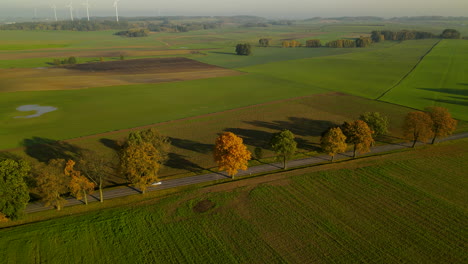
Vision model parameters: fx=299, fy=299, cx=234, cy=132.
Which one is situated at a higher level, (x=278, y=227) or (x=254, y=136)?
(x=254, y=136)

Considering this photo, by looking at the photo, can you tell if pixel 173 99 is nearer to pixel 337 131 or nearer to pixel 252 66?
pixel 337 131

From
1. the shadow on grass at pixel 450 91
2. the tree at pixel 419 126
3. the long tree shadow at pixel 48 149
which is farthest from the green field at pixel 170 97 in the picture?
the tree at pixel 419 126

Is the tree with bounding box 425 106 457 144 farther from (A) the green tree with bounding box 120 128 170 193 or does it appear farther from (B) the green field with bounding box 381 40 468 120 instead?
(A) the green tree with bounding box 120 128 170 193

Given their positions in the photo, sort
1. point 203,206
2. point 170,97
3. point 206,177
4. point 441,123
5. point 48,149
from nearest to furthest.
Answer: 1. point 203,206
2. point 206,177
3. point 48,149
4. point 441,123
5. point 170,97

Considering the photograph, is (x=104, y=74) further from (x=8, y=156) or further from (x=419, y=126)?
(x=419, y=126)

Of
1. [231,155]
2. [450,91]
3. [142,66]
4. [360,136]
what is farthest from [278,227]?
[142,66]

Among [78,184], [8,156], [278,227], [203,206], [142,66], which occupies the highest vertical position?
[142,66]
